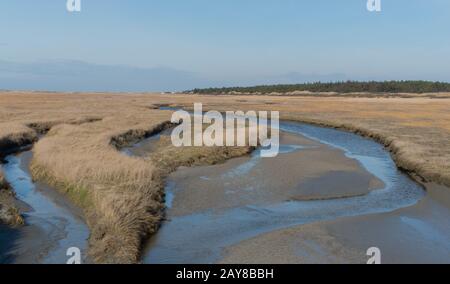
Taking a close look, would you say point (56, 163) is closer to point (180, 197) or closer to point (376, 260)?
point (180, 197)

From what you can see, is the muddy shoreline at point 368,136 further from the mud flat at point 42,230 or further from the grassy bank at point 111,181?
the mud flat at point 42,230

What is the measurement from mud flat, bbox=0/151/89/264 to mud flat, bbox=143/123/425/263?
2803 mm

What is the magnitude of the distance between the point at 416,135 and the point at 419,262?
1110 inches

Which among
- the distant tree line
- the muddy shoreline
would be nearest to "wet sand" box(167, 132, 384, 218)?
the muddy shoreline

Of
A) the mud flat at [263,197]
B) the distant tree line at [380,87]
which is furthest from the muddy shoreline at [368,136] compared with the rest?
the distant tree line at [380,87]

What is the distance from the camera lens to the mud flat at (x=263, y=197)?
1553 centimetres

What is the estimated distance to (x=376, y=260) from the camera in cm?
1403

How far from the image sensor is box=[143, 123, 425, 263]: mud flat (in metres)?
15.5

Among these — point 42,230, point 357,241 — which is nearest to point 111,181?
point 42,230

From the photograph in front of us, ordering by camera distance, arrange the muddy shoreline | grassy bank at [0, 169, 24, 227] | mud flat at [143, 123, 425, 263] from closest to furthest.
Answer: mud flat at [143, 123, 425, 263] < grassy bank at [0, 169, 24, 227] < the muddy shoreline

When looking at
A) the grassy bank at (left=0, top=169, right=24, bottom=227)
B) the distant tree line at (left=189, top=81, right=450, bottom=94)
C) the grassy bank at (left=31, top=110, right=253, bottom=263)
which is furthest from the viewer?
the distant tree line at (left=189, top=81, right=450, bottom=94)

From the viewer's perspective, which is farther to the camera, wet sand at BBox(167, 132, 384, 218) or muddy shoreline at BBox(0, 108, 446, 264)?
muddy shoreline at BBox(0, 108, 446, 264)

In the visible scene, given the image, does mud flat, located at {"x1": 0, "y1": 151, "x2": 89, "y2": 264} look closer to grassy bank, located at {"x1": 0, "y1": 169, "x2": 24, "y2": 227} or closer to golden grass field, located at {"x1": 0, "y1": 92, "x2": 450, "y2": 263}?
→ grassy bank, located at {"x1": 0, "y1": 169, "x2": 24, "y2": 227}
